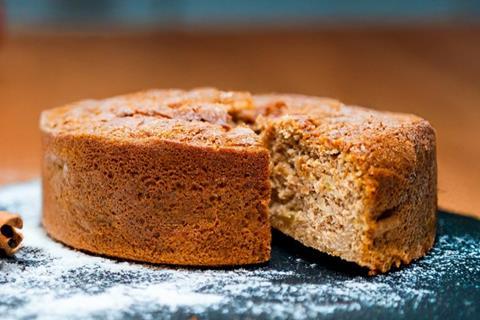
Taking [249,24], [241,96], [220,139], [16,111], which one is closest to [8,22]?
[249,24]

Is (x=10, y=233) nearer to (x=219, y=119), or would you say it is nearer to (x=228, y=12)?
(x=219, y=119)

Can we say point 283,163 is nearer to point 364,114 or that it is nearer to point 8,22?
point 364,114

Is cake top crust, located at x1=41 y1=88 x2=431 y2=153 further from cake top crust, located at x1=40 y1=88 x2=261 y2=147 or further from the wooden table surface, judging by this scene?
the wooden table surface

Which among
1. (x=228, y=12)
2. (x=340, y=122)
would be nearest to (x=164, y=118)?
(x=340, y=122)

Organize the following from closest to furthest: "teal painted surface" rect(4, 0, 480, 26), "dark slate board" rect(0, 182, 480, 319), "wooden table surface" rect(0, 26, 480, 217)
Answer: "dark slate board" rect(0, 182, 480, 319) < "wooden table surface" rect(0, 26, 480, 217) < "teal painted surface" rect(4, 0, 480, 26)

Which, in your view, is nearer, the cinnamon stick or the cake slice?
the cake slice

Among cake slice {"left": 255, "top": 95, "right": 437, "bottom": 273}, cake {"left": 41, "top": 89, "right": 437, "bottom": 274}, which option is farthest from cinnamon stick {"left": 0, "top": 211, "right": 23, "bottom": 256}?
cake slice {"left": 255, "top": 95, "right": 437, "bottom": 273}

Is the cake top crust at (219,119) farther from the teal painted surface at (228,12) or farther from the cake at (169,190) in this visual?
the teal painted surface at (228,12)
